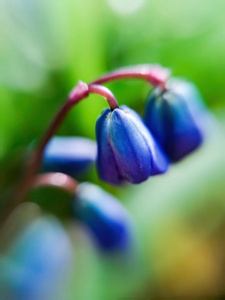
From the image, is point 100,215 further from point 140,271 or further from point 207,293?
point 207,293

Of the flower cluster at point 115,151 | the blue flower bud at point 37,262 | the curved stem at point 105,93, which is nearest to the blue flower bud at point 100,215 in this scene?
the flower cluster at point 115,151

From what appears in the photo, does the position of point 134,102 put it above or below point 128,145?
above

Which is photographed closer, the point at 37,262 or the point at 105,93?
the point at 105,93

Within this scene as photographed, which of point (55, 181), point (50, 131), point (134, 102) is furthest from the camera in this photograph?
point (134, 102)

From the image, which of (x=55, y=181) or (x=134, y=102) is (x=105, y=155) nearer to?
(x=55, y=181)

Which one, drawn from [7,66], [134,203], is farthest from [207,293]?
[7,66]

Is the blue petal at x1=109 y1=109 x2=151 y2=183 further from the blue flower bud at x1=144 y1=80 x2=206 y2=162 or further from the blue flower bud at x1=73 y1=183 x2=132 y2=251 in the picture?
the blue flower bud at x1=73 y1=183 x2=132 y2=251

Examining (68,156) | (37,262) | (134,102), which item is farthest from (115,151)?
(134,102)

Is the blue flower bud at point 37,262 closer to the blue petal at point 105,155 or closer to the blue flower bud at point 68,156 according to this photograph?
the blue flower bud at point 68,156
